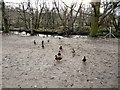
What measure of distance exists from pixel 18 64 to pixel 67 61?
57.1 inches

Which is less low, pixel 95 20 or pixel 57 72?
pixel 95 20

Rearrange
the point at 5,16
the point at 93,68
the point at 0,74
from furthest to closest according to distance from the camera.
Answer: the point at 5,16 < the point at 93,68 < the point at 0,74

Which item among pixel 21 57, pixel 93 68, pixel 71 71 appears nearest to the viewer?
pixel 71 71

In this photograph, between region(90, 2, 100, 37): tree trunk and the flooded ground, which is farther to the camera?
region(90, 2, 100, 37): tree trunk

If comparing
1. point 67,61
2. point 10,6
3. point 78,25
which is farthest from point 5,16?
point 67,61

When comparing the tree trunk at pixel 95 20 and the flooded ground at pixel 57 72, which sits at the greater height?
the tree trunk at pixel 95 20

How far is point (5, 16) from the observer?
1631 centimetres

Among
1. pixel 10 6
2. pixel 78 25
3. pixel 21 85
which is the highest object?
pixel 10 6

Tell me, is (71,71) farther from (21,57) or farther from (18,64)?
(21,57)

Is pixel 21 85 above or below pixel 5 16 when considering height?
below

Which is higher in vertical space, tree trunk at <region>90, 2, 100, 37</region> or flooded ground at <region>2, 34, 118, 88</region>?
tree trunk at <region>90, 2, 100, 37</region>

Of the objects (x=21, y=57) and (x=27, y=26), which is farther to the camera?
(x=27, y=26)

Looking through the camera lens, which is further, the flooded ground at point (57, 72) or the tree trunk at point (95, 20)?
the tree trunk at point (95, 20)

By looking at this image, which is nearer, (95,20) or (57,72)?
(57,72)
